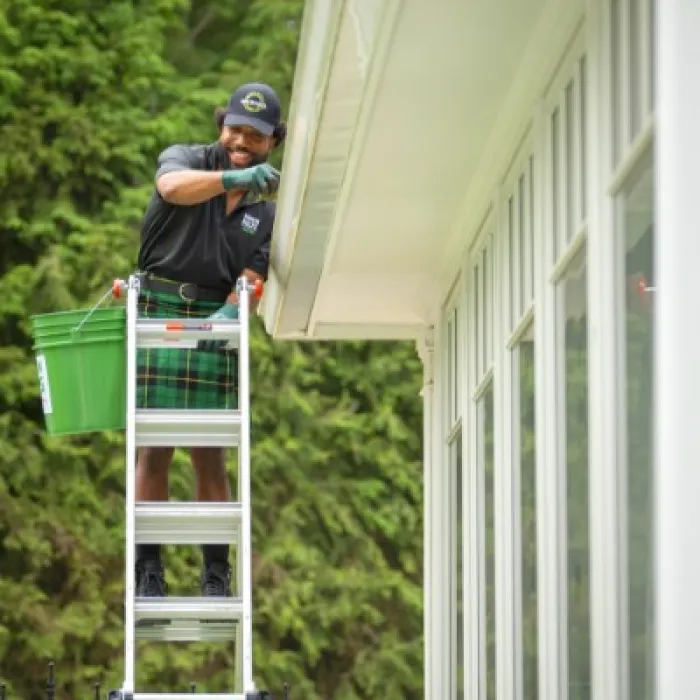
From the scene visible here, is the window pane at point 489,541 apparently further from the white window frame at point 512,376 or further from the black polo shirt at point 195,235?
the black polo shirt at point 195,235

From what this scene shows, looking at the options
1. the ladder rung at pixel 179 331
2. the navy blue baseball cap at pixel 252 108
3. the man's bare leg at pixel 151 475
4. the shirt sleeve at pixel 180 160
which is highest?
the navy blue baseball cap at pixel 252 108

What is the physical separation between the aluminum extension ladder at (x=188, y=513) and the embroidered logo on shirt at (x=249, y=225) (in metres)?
0.96

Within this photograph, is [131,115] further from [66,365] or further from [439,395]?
[66,365]

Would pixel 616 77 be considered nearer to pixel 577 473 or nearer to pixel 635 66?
pixel 635 66

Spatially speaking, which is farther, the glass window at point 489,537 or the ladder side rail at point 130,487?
the glass window at point 489,537

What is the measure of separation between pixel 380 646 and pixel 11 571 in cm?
314

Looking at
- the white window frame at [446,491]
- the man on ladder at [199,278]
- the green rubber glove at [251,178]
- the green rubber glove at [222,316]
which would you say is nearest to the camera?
the green rubber glove at [251,178]

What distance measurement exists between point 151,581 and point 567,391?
224cm

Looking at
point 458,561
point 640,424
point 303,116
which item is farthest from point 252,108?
point 640,424

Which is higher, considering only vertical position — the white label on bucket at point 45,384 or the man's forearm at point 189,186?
the man's forearm at point 189,186

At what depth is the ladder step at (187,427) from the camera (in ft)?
25.6
